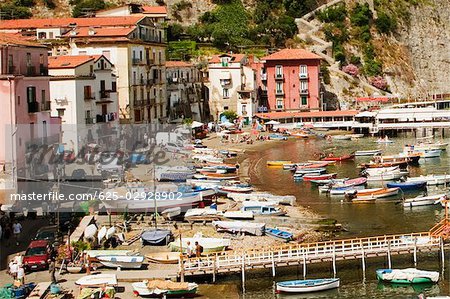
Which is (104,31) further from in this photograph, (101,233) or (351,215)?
(101,233)

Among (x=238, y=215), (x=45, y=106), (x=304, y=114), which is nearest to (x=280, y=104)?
(x=304, y=114)

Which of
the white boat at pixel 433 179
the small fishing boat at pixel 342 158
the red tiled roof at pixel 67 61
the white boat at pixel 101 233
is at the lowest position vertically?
the white boat at pixel 101 233

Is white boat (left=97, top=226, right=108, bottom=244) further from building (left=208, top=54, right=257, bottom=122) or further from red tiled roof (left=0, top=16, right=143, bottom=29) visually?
building (left=208, top=54, right=257, bottom=122)

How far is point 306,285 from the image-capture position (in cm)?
3681

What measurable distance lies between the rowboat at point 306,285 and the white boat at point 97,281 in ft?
25.6

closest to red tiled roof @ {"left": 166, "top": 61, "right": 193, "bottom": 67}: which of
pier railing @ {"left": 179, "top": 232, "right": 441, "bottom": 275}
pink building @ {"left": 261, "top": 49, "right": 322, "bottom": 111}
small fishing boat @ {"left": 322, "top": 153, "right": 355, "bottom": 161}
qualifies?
pink building @ {"left": 261, "top": 49, "right": 322, "bottom": 111}

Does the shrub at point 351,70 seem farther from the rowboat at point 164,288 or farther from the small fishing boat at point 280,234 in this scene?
the rowboat at point 164,288

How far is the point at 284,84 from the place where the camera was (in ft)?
359

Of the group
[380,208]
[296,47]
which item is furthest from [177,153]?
[296,47]

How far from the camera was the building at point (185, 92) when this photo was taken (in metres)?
93.5

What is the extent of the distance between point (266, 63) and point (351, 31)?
32352 millimetres

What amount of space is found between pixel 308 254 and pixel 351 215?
48.8 feet

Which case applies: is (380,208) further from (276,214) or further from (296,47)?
(296,47)

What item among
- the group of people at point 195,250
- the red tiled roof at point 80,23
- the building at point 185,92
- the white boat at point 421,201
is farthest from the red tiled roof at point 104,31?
the group of people at point 195,250
